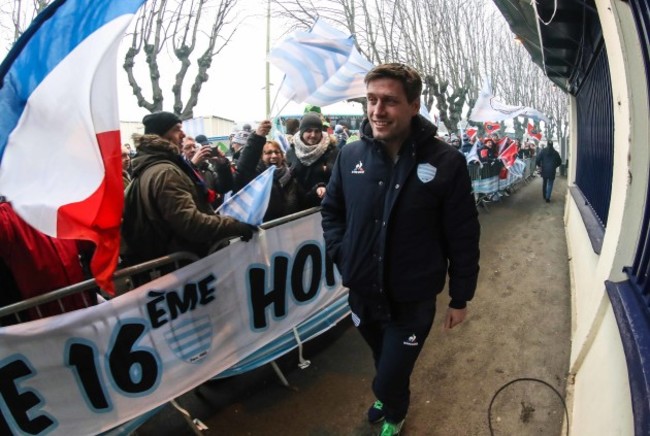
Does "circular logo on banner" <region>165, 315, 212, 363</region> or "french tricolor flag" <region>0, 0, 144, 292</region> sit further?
"circular logo on banner" <region>165, 315, 212, 363</region>

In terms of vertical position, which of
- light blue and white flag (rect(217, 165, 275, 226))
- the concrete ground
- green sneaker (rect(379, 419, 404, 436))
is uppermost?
light blue and white flag (rect(217, 165, 275, 226))

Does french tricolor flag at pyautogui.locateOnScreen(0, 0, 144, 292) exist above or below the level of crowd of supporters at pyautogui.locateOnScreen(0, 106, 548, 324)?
above

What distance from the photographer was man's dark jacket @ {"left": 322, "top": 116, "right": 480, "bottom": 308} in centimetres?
208

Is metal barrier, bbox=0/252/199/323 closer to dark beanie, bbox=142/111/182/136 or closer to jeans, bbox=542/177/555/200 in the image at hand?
dark beanie, bbox=142/111/182/136

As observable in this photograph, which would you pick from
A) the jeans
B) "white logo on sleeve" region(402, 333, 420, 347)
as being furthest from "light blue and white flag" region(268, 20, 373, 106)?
the jeans

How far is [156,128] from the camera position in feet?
9.49

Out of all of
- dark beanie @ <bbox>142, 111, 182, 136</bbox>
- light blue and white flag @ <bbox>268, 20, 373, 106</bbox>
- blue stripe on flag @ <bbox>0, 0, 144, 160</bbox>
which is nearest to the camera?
blue stripe on flag @ <bbox>0, 0, 144, 160</bbox>

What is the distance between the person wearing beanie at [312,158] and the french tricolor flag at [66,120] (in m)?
1.99

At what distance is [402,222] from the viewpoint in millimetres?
2109

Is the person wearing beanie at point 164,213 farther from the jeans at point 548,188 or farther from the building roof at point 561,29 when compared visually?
the jeans at point 548,188

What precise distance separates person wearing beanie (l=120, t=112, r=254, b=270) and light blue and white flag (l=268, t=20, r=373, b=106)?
1840 millimetres

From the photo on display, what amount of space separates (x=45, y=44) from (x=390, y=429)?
108 inches

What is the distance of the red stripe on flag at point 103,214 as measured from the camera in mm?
1882

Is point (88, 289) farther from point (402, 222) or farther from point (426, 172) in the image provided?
point (426, 172)
